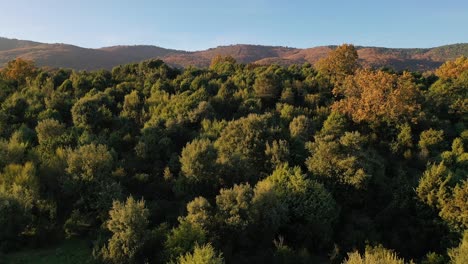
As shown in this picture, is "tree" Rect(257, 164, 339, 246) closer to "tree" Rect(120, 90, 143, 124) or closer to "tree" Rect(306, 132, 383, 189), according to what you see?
"tree" Rect(306, 132, 383, 189)

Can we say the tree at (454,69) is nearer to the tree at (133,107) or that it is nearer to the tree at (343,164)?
the tree at (343,164)

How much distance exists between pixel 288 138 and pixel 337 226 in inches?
469

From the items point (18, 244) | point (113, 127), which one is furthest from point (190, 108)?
point (18, 244)

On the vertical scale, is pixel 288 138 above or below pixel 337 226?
above

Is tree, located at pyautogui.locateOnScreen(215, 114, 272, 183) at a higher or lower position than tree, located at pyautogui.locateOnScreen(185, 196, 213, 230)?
higher

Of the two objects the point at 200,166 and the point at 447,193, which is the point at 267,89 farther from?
the point at 447,193

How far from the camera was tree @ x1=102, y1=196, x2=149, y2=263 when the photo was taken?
22.1 m

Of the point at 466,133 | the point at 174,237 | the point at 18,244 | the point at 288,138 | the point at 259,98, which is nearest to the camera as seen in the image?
the point at 174,237

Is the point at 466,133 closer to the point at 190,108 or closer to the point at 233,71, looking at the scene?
the point at 190,108

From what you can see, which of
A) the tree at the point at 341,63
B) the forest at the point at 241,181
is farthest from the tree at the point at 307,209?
the tree at the point at 341,63

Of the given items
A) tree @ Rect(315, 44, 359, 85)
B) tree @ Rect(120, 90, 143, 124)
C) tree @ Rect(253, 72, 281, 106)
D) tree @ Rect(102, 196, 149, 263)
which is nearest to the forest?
tree @ Rect(102, 196, 149, 263)

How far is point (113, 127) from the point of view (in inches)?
1817

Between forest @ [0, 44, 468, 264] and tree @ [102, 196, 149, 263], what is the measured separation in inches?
3.1

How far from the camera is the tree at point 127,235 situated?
72.4 ft
